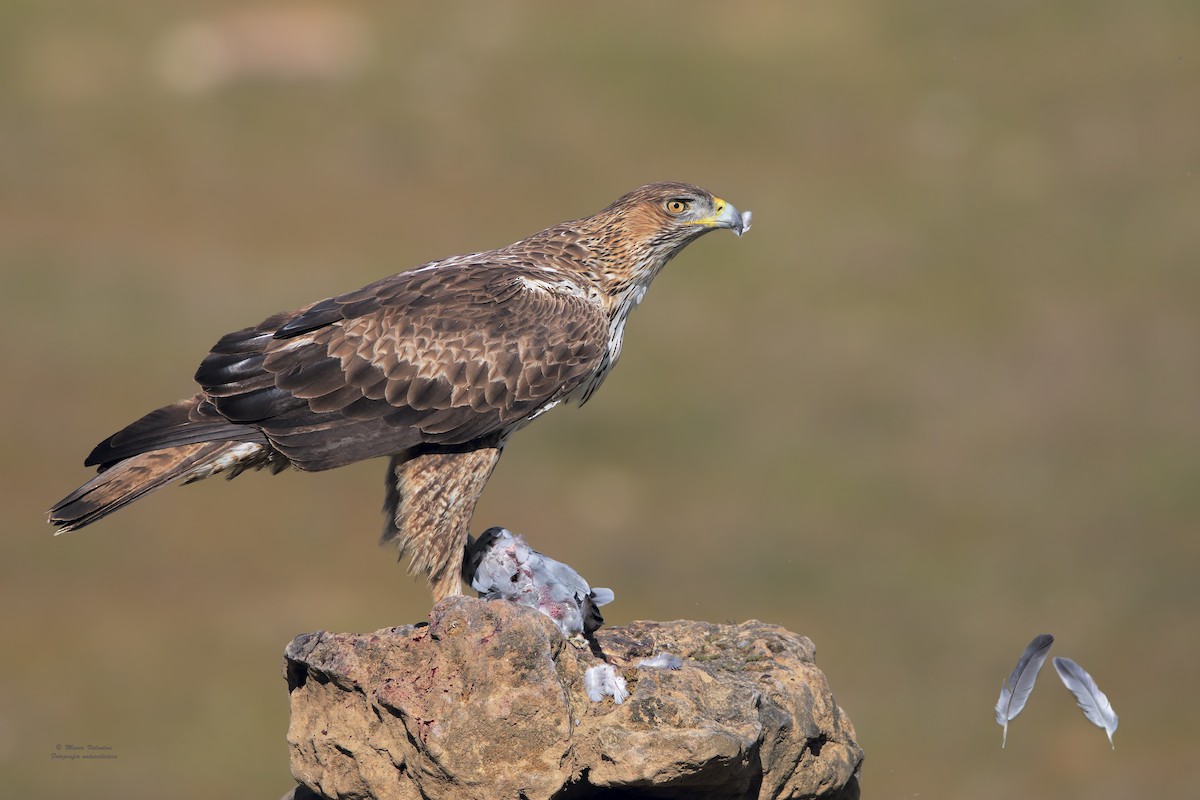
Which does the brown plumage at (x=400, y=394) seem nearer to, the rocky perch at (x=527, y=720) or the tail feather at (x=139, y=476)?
the tail feather at (x=139, y=476)

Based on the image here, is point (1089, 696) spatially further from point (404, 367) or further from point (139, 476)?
point (139, 476)

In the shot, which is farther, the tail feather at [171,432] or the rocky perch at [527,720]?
the tail feather at [171,432]

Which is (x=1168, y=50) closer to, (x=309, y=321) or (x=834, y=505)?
(x=834, y=505)

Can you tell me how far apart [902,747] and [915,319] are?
39.0ft

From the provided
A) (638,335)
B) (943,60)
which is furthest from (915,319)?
(943,60)

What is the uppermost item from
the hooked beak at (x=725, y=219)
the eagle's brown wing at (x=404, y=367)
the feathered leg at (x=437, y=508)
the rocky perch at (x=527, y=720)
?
the hooked beak at (x=725, y=219)

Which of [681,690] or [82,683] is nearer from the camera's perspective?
[681,690]

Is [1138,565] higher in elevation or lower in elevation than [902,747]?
higher

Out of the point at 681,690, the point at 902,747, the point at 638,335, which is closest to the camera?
the point at 681,690

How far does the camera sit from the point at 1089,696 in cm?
969

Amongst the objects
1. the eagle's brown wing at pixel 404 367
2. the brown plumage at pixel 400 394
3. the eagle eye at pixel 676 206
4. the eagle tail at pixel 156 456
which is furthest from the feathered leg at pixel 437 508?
the eagle eye at pixel 676 206

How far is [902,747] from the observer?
24875 millimetres

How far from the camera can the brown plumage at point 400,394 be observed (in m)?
10.1

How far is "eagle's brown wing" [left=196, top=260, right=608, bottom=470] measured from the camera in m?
10.3
